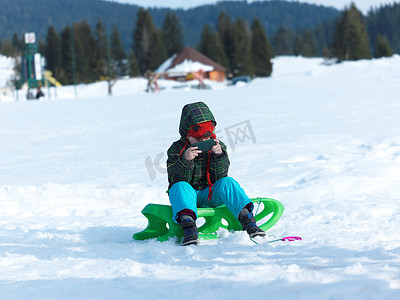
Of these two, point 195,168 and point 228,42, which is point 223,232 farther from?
point 228,42

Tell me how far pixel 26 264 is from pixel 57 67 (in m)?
66.9

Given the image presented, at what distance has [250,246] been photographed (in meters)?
3.17

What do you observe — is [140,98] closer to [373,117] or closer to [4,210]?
[373,117]

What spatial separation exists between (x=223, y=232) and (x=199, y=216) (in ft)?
0.79

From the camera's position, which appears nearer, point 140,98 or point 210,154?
point 210,154

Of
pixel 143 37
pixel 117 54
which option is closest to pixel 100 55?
pixel 117 54

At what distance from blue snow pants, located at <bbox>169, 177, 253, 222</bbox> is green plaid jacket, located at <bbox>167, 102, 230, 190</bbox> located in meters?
0.07

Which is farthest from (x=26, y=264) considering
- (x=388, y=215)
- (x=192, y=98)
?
(x=192, y=98)

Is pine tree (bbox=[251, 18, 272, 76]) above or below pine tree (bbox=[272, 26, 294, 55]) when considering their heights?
below

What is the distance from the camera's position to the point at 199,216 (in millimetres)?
3527

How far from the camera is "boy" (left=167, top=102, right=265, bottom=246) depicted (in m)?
3.47

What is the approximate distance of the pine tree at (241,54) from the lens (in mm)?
62969

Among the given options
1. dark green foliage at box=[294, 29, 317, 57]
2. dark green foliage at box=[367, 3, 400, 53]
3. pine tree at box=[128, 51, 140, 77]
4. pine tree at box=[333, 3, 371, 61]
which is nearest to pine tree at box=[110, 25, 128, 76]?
pine tree at box=[128, 51, 140, 77]

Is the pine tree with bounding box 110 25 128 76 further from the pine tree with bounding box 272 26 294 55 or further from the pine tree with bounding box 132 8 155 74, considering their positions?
the pine tree with bounding box 272 26 294 55
